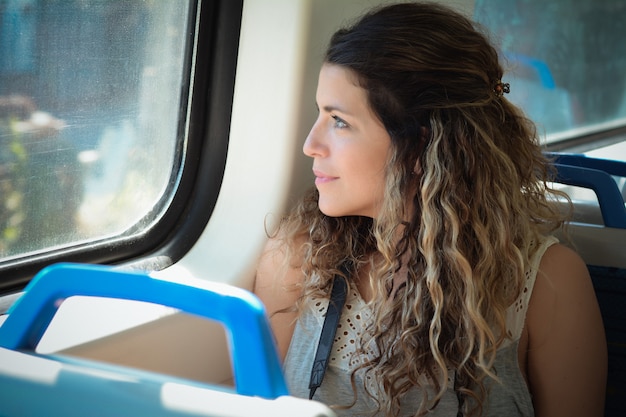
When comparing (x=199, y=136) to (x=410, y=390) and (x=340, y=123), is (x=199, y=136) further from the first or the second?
(x=410, y=390)

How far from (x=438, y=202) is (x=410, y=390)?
39 centimetres

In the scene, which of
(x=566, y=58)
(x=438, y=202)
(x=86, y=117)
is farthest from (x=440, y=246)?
(x=566, y=58)

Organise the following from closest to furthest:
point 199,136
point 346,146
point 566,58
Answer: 1. point 346,146
2. point 199,136
3. point 566,58

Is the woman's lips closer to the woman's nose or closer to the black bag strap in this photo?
the woman's nose

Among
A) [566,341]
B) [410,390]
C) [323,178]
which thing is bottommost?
[410,390]

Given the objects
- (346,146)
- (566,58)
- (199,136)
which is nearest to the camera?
(346,146)

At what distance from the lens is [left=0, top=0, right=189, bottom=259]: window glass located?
1443 millimetres

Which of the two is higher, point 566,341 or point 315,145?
point 315,145

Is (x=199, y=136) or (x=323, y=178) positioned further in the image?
(x=199, y=136)

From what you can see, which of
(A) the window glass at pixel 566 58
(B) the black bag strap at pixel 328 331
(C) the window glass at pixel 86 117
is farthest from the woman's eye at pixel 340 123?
(A) the window glass at pixel 566 58

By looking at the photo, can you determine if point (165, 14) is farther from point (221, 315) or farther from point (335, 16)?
point (221, 315)

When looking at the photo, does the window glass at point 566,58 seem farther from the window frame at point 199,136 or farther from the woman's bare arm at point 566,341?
the woman's bare arm at point 566,341

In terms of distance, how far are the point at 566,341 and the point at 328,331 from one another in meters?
0.49

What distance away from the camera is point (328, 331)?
1635 mm
